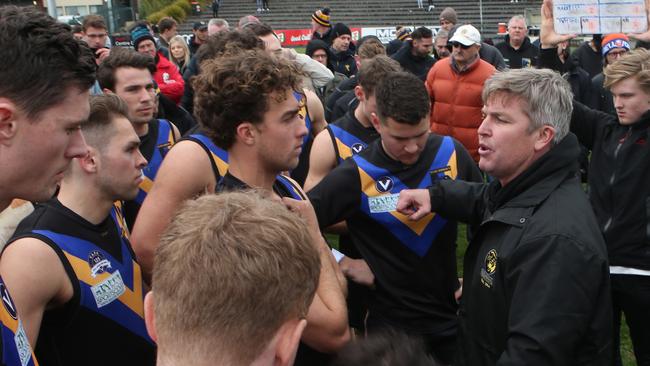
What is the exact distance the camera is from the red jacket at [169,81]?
6.77 metres

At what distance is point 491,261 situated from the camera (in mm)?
2586

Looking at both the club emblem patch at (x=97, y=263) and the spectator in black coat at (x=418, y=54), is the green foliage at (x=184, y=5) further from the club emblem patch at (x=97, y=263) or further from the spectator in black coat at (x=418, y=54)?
the club emblem patch at (x=97, y=263)

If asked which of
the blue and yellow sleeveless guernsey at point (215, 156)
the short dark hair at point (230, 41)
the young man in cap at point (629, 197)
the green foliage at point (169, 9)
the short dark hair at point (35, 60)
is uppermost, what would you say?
the green foliage at point (169, 9)

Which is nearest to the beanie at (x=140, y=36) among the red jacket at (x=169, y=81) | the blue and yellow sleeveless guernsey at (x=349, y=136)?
the red jacket at (x=169, y=81)

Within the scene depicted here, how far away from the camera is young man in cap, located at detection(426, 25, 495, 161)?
23.8 ft

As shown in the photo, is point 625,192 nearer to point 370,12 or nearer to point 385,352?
point 385,352

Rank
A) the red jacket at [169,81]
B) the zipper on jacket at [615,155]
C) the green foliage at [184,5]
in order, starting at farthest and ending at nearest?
the green foliage at [184,5] → the red jacket at [169,81] → the zipper on jacket at [615,155]

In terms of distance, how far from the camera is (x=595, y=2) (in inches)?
227

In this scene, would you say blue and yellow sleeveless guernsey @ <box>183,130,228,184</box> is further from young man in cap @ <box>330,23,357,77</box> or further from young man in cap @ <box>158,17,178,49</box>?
young man in cap @ <box>158,17,178,49</box>

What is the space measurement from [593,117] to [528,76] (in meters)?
1.96

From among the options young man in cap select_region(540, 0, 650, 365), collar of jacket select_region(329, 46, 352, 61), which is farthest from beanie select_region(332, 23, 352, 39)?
young man in cap select_region(540, 0, 650, 365)

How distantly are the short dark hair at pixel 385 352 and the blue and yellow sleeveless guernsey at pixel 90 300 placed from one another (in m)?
1.55

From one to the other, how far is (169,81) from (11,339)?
5.65 m

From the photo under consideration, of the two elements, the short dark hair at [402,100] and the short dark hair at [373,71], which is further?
the short dark hair at [373,71]
